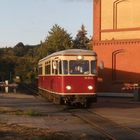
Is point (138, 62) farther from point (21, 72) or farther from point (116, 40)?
point (21, 72)

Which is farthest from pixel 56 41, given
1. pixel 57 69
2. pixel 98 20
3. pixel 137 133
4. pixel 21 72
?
pixel 137 133

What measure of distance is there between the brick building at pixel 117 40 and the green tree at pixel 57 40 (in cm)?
3282

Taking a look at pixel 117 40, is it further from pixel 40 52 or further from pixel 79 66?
pixel 40 52

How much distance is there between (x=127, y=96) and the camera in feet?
141

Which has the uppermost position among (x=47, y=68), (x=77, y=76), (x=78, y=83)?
(x=47, y=68)

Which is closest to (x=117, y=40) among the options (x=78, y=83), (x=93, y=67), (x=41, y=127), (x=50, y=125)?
(x=93, y=67)

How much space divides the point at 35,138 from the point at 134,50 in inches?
1184

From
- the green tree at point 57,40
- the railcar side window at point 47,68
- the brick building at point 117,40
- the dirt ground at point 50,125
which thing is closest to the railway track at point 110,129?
the dirt ground at point 50,125

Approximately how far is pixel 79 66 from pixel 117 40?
1614 cm

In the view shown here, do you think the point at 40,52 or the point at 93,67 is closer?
the point at 93,67

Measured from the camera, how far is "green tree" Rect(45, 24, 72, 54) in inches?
3120

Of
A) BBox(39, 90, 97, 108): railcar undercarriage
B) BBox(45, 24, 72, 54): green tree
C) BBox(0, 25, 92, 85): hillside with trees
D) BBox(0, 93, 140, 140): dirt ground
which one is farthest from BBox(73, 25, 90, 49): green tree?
BBox(0, 93, 140, 140): dirt ground

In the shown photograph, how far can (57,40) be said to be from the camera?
263 feet

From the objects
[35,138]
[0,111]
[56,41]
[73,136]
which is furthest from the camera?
[56,41]
